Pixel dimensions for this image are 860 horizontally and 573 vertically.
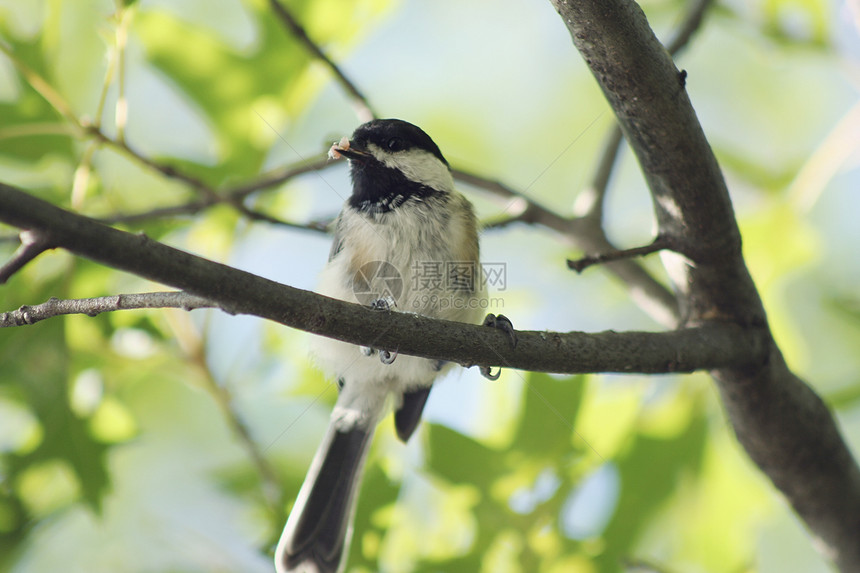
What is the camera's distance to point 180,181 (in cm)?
166

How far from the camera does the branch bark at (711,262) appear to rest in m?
1.09

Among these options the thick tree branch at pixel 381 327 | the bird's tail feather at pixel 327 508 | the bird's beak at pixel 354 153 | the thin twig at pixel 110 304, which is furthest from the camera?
the bird's tail feather at pixel 327 508

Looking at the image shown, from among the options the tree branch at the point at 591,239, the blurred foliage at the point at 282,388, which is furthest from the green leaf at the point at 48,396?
Answer: the tree branch at the point at 591,239

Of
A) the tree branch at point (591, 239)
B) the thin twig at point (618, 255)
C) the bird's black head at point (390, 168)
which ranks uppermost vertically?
the bird's black head at point (390, 168)

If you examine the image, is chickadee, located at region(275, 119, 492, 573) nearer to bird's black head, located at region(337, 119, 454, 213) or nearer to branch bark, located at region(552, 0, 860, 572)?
bird's black head, located at region(337, 119, 454, 213)

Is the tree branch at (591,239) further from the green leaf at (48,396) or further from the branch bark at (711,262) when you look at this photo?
the green leaf at (48,396)

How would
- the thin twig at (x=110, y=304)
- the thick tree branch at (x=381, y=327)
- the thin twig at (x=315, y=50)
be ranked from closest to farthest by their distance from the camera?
the thick tree branch at (x=381, y=327) → the thin twig at (x=110, y=304) → the thin twig at (x=315, y=50)

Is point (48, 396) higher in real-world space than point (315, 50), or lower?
lower

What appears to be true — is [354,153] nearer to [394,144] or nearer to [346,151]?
[346,151]

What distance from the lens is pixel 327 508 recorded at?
185 centimetres

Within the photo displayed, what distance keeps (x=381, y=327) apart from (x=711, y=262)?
70cm

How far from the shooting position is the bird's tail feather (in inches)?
70.0

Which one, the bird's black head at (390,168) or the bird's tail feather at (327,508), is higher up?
the bird's black head at (390,168)

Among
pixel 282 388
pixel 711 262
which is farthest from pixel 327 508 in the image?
pixel 711 262
